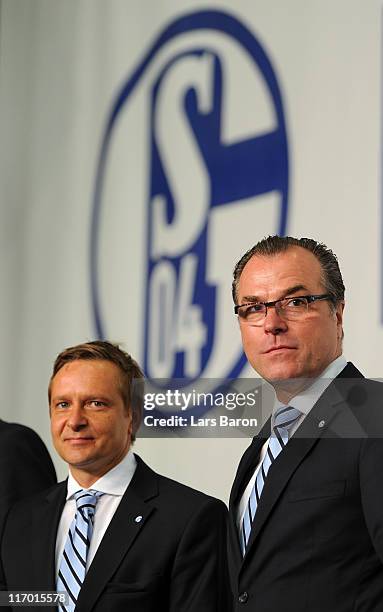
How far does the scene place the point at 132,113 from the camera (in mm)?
4301

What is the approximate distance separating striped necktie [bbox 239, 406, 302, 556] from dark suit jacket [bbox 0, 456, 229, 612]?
9.4 inches

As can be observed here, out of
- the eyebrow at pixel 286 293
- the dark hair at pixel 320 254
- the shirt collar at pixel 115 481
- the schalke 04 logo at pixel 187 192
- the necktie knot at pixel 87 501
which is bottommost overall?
the necktie knot at pixel 87 501

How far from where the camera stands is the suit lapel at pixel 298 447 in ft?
6.31

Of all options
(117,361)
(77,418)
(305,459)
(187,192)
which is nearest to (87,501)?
(77,418)

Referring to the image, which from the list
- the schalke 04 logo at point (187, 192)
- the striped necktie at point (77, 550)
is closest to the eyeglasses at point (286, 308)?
the striped necktie at point (77, 550)

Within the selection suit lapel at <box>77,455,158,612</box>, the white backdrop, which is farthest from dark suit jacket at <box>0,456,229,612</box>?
the white backdrop

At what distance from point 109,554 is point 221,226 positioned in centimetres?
182

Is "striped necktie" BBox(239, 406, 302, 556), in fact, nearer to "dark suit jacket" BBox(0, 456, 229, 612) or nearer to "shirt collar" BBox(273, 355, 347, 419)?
"shirt collar" BBox(273, 355, 347, 419)

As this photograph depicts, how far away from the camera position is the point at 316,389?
200 centimetres

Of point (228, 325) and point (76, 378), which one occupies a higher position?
point (228, 325)

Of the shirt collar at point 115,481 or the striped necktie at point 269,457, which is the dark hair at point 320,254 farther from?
the shirt collar at point 115,481

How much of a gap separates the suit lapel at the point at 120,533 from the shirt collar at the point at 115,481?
0.02 metres

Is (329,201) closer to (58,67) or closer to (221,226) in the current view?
(221,226)

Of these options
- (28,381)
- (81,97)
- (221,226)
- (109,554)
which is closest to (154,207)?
(221,226)
